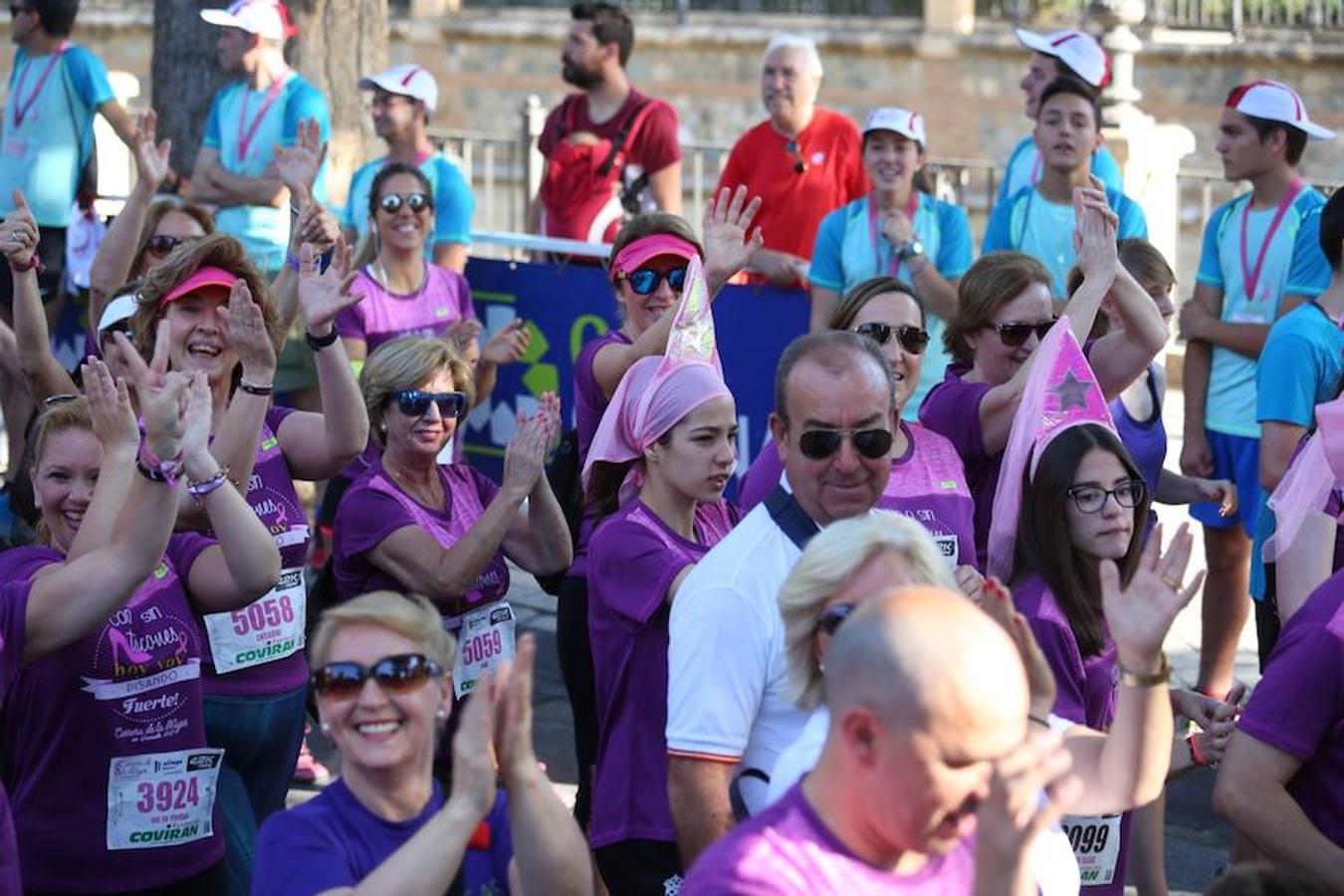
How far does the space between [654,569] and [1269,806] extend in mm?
1300

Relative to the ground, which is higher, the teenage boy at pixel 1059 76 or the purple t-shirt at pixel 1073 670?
the teenage boy at pixel 1059 76

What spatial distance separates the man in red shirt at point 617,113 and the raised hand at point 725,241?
3391mm

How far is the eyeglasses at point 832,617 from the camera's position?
3.60 m

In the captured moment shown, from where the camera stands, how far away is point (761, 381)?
9008 millimetres

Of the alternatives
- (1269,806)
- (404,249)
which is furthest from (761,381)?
(1269,806)

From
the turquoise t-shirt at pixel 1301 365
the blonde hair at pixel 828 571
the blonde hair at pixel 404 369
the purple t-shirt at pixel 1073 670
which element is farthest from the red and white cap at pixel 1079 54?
the blonde hair at pixel 828 571

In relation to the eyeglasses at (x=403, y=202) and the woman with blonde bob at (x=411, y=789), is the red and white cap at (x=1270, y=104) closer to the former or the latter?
the eyeglasses at (x=403, y=202)

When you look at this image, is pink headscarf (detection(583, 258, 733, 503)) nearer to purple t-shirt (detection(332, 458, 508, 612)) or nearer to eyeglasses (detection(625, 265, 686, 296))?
purple t-shirt (detection(332, 458, 508, 612))

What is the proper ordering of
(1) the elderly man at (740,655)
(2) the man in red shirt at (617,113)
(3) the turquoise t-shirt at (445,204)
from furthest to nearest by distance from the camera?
(2) the man in red shirt at (617,113) < (3) the turquoise t-shirt at (445,204) < (1) the elderly man at (740,655)

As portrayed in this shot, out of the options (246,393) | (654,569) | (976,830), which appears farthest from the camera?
(246,393)

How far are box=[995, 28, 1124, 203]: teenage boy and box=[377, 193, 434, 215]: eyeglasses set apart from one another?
7.18 ft

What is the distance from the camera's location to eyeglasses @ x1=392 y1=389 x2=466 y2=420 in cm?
568

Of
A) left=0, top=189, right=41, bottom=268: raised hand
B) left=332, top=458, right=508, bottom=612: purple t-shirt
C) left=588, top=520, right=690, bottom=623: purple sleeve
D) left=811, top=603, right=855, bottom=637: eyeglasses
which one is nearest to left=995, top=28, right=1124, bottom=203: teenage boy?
left=332, top=458, right=508, bottom=612: purple t-shirt

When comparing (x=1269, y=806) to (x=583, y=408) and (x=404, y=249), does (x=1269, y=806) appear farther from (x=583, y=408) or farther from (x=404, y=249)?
(x=404, y=249)
